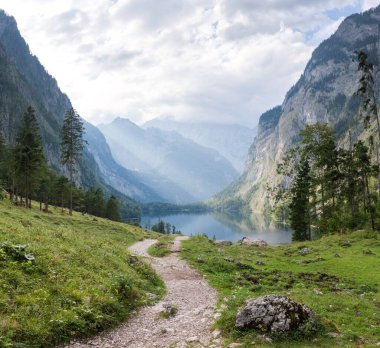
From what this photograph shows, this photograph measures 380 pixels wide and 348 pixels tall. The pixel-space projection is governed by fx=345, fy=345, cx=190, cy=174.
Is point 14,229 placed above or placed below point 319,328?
above

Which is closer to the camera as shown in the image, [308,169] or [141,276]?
[141,276]

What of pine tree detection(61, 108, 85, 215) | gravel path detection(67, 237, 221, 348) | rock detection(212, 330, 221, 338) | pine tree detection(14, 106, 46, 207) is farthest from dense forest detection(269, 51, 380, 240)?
pine tree detection(14, 106, 46, 207)

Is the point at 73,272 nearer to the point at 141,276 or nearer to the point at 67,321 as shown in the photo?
the point at 67,321

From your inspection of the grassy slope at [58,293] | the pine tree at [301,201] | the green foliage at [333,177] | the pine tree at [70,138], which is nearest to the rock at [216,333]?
the grassy slope at [58,293]

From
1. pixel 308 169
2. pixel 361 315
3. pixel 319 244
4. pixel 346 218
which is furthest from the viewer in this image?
pixel 308 169

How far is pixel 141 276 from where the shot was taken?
25.5 meters

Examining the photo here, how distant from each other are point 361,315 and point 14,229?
21816 millimetres

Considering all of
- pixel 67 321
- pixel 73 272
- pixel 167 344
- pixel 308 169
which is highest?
pixel 308 169

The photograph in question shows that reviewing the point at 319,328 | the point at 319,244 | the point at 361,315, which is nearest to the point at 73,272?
the point at 319,328

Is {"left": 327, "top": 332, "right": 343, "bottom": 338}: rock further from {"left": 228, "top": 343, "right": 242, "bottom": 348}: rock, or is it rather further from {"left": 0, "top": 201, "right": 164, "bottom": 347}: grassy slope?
{"left": 0, "top": 201, "right": 164, "bottom": 347}: grassy slope

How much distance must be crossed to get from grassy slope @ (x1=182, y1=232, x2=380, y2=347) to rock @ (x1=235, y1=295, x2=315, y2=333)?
0.49 meters

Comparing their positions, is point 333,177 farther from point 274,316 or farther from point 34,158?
point 34,158

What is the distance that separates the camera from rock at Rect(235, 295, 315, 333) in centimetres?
1396

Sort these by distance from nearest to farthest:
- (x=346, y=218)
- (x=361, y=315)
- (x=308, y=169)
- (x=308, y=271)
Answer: (x=361, y=315)
(x=308, y=271)
(x=346, y=218)
(x=308, y=169)
